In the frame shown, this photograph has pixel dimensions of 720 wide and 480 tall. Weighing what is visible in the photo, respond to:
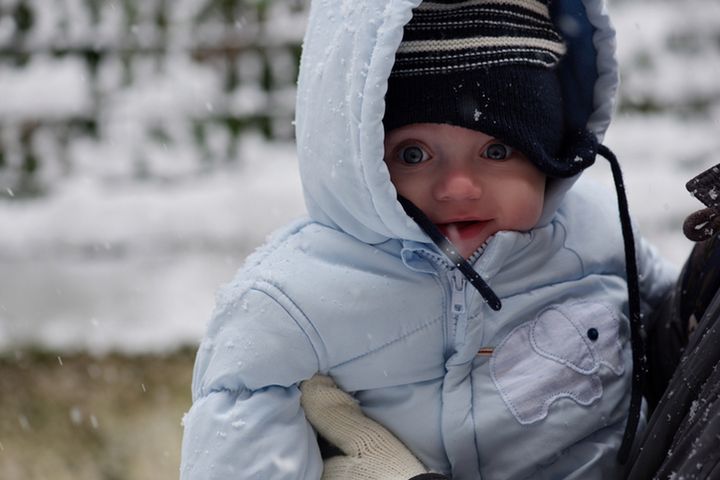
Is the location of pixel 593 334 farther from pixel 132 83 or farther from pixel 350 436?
pixel 132 83

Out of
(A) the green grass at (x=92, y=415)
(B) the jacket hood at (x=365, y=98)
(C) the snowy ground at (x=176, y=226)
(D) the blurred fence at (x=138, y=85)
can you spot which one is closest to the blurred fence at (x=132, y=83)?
(D) the blurred fence at (x=138, y=85)

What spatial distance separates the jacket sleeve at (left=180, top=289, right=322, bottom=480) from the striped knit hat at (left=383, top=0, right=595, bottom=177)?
30 centimetres

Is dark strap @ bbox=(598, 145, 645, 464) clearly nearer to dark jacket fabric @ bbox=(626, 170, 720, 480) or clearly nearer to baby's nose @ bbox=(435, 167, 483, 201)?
dark jacket fabric @ bbox=(626, 170, 720, 480)

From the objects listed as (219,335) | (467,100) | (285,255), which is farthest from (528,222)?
(219,335)

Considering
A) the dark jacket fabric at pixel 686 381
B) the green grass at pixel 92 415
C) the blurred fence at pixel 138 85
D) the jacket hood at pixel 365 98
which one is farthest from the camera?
the blurred fence at pixel 138 85

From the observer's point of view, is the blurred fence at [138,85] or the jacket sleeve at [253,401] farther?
the blurred fence at [138,85]

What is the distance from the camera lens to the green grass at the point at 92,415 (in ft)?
9.24

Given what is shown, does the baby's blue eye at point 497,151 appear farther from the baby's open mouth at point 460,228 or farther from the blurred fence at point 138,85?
the blurred fence at point 138,85

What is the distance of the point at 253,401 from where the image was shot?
4.53 ft

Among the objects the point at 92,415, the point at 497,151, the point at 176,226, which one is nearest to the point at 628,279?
the point at 497,151

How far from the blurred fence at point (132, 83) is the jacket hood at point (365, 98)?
3.04 metres

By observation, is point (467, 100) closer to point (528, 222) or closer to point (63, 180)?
point (528, 222)

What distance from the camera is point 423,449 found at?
4.79 ft

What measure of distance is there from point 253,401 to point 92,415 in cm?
182
